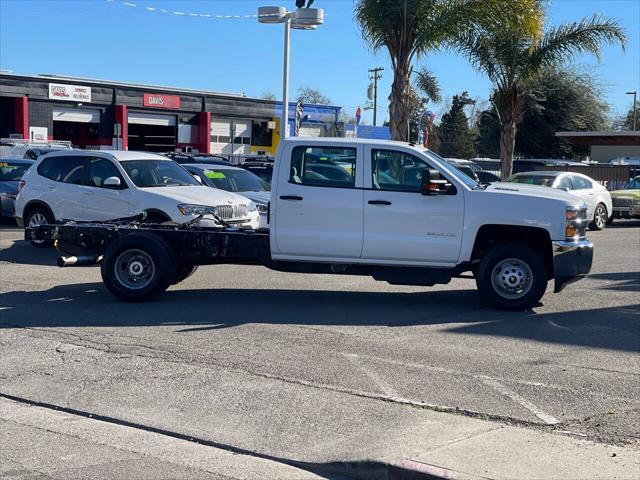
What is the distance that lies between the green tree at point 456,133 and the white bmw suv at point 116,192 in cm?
5420

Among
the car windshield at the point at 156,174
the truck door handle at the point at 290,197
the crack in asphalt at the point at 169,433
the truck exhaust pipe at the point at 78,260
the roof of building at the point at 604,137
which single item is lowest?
the crack in asphalt at the point at 169,433

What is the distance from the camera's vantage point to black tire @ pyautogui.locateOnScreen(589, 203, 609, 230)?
23266 mm

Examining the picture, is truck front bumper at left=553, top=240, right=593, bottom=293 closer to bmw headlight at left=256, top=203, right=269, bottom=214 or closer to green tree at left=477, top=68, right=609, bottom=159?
bmw headlight at left=256, top=203, right=269, bottom=214

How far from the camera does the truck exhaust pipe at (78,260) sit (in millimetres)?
11211

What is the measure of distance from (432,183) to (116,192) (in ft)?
21.6

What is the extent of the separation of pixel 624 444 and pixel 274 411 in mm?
2582

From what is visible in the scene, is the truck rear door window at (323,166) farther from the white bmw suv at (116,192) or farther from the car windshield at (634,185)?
the car windshield at (634,185)

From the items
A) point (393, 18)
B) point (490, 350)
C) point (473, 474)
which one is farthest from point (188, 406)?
point (393, 18)

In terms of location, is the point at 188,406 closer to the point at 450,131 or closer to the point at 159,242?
the point at 159,242

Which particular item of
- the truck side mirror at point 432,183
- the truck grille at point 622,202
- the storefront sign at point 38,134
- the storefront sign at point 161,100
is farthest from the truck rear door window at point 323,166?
the storefront sign at point 161,100

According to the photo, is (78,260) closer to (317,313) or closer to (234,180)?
(317,313)

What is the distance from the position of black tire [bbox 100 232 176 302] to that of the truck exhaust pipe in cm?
35

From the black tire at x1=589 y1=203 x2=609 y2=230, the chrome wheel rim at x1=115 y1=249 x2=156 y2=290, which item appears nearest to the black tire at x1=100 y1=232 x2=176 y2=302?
the chrome wheel rim at x1=115 y1=249 x2=156 y2=290

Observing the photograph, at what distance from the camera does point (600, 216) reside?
76.9 feet
